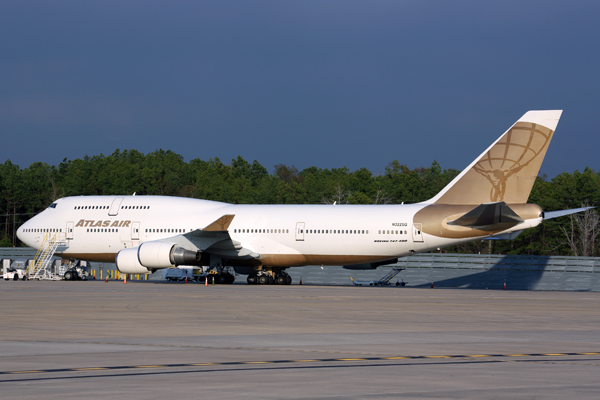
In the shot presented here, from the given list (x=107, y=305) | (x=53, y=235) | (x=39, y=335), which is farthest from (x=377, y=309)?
(x=53, y=235)

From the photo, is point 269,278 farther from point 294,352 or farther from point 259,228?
point 294,352

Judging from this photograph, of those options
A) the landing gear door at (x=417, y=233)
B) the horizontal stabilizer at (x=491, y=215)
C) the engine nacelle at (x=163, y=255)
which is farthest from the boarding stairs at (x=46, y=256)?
the horizontal stabilizer at (x=491, y=215)

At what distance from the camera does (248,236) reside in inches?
1576

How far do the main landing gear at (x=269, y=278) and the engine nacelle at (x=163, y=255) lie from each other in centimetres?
425

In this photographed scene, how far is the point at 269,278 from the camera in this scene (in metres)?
41.8

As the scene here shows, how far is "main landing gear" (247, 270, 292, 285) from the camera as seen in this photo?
4169 cm

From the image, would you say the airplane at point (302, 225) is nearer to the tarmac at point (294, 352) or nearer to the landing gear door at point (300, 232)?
the landing gear door at point (300, 232)

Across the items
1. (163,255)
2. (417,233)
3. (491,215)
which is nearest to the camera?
(491,215)

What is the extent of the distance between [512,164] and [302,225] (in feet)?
34.5

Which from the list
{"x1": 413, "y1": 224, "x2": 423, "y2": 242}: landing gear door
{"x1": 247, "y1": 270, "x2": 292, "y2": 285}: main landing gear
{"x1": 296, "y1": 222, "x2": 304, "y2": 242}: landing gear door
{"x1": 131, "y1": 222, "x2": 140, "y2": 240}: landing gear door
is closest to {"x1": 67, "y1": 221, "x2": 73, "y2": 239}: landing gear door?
{"x1": 131, "y1": 222, "x2": 140, "y2": 240}: landing gear door

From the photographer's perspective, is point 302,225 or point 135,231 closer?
point 302,225

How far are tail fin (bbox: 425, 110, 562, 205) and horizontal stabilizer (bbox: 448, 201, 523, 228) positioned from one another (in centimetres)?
124

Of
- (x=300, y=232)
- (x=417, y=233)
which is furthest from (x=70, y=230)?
(x=417, y=233)

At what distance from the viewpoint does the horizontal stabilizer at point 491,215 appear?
34250mm
